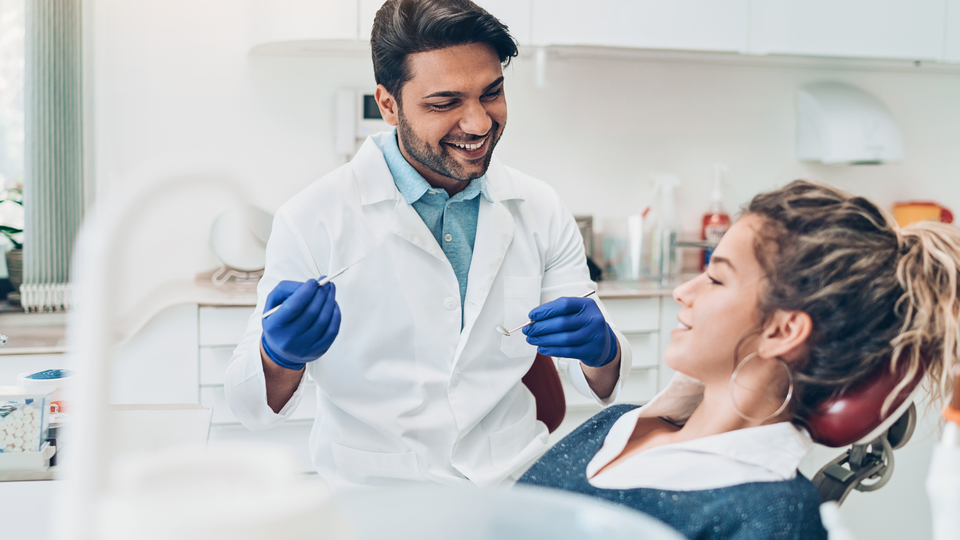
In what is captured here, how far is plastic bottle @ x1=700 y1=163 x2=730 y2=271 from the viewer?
2.84 m

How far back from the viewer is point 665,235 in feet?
9.06

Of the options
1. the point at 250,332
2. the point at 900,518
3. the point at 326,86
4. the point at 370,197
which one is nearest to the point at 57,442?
the point at 250,332

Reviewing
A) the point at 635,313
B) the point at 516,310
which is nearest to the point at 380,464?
the point at 516,310

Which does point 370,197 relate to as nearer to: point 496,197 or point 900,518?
point 496,197

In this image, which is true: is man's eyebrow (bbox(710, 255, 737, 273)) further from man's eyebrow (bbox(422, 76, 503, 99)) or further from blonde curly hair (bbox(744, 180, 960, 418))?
man's eyebrow (bbox(422, 76, 503, 99))

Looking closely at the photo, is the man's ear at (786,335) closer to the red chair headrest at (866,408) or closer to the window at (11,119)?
the red chair headrest at (866,408)

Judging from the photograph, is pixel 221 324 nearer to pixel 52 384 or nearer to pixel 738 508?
pixel 52 384

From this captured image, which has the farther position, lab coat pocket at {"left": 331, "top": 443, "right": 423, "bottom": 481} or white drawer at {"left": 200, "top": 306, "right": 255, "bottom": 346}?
white drawer at {"left": 200, "top": 306, "right": 255, "bottom": 346}

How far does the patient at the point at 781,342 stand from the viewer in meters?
0.88

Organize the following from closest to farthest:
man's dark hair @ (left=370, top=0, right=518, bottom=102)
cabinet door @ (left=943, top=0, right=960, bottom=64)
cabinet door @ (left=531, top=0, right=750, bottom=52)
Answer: man's dark hair @ (left=370, top=0, right=518, bottom=102)
cabinet door @ (left=531, top=0, right=750, bottom=52)
cabinet door @ (left=943, top=0, right=960, bottom=64)

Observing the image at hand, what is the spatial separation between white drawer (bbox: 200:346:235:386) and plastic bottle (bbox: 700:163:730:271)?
1.78m

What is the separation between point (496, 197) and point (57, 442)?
88cm

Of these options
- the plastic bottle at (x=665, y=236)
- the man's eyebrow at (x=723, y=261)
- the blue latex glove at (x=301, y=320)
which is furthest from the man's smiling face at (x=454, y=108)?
the plastic bottle at (x=665, y=236)

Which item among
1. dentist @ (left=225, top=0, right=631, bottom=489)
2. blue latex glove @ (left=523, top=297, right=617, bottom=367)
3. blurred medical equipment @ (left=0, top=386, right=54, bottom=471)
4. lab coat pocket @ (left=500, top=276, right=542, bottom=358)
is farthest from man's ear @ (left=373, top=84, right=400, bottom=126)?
blurred medical equipment @ (left=0, top=386, right=54, bottom=471)
